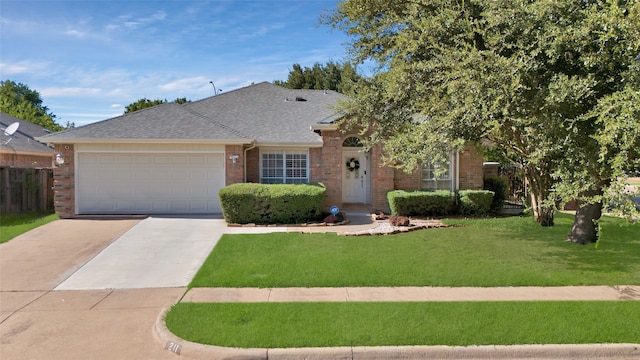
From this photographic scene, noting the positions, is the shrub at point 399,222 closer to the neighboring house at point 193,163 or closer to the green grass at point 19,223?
the neighboring house at point 193,163

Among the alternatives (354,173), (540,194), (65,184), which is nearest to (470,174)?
(354,173)

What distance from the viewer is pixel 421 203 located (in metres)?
14.7

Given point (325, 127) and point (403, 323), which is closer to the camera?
point (403, 323)

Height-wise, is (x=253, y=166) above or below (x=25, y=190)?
above

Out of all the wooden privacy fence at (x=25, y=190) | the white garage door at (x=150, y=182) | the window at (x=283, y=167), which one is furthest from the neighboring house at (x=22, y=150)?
the window at (x=283, y=167)

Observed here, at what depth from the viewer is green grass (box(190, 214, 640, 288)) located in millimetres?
7602

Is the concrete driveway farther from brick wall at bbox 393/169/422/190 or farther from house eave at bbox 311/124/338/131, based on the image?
brick wall at bbox 393/169/422/190

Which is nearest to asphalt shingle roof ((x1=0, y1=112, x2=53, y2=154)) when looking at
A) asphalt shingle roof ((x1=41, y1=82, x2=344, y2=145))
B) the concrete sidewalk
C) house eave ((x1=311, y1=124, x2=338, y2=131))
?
asphalt shingle roof ((x1=41, y1=82, x2=344, y2=145))

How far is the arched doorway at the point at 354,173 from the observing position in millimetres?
17141

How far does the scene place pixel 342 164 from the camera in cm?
1684

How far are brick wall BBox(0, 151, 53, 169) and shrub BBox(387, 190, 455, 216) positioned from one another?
1520 centimetres

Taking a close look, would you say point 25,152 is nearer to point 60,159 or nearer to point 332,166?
point 60,159

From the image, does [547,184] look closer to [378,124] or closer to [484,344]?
[378,124]

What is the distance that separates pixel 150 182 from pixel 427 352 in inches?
490
